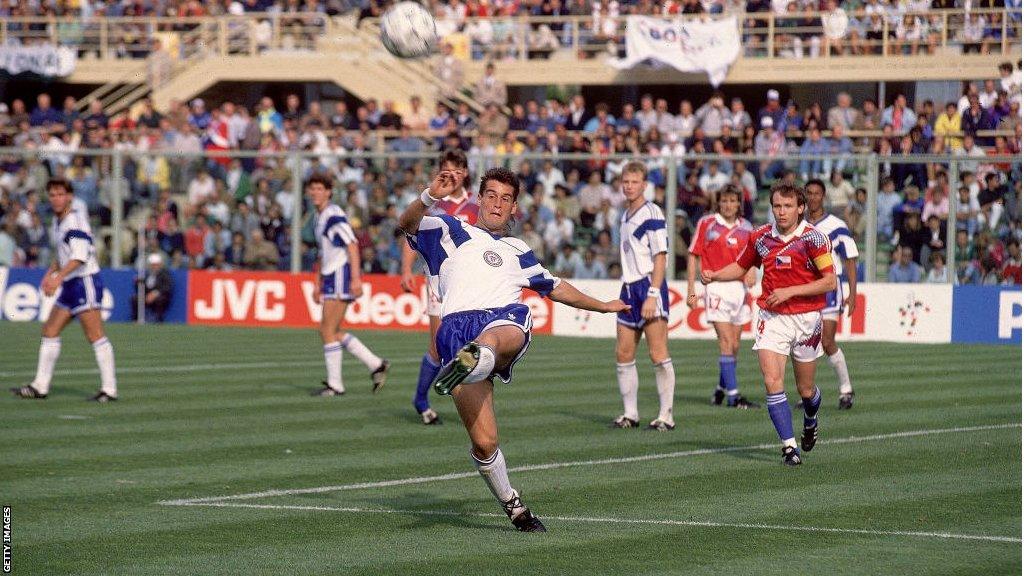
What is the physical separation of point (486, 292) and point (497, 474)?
0.94 meters

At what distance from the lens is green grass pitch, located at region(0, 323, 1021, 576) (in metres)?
8.08

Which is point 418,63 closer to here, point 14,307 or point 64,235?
point 14,307

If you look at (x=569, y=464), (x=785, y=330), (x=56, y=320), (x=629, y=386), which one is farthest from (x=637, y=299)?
(x=56, y=320)

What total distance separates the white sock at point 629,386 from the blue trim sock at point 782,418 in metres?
2.15

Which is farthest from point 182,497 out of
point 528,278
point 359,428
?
point 359,428

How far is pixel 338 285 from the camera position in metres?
16.7

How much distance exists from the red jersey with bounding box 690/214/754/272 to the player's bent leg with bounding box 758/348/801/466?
4118 mm

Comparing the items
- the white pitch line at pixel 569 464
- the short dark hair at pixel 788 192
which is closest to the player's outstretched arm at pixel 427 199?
the white pitch line at pixel 569 464

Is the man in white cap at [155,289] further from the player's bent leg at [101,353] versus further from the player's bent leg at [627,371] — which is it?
the player's bent leg at [627,371]

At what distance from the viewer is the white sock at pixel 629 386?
542 inches

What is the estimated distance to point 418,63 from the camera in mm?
38375

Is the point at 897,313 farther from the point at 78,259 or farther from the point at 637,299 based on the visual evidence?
the point at 78,259

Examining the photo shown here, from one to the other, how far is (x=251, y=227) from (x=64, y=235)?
13.1m

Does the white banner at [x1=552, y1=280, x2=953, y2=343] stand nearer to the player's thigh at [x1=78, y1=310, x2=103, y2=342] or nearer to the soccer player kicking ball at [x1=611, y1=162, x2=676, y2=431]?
the player's thigh at [x1=78, y1=310, x2=103, y2=342]
